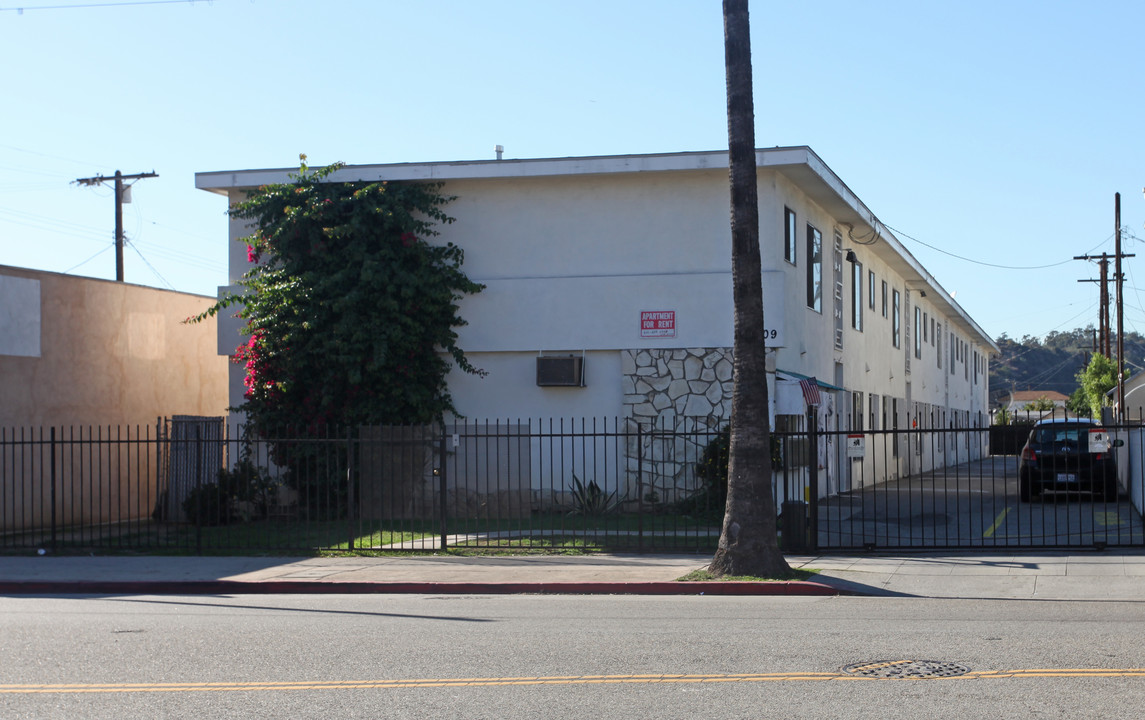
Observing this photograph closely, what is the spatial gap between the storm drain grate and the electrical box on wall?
43.1ft

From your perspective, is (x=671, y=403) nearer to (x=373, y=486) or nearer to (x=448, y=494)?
(x=448, y=494)

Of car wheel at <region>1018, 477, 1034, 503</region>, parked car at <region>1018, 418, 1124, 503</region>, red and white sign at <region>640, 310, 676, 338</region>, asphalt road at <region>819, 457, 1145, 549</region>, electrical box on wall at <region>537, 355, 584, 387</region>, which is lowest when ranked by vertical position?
asphalt road at <region>819, 457, 1145, 549</region>

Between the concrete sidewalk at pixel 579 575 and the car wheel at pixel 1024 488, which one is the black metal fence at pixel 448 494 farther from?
the concrete sidewalk at pixel 579 575

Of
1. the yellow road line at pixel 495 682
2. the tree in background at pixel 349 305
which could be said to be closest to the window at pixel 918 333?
the tree in background at pixel 349 305

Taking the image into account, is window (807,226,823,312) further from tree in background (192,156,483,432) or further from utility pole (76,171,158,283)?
utility pole (76,171,158,283)

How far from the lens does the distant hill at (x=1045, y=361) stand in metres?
129

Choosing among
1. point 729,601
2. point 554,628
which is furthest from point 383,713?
point 729,601

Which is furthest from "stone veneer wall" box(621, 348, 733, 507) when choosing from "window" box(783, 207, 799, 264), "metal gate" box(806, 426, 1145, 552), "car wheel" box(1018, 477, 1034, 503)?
"car wheel" box(1018, 477, 1034, 503)

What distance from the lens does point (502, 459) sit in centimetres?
2131

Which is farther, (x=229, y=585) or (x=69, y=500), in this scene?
(x=69, y=500)

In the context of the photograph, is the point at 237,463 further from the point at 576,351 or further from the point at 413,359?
the point at 576,351

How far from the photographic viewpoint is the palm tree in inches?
526

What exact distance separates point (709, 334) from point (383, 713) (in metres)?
14.5

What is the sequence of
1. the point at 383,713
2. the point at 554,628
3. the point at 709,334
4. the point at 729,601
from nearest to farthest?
the point at 383,713 → the point at 554,628 → the point at 729,601 → the point at 709,334
